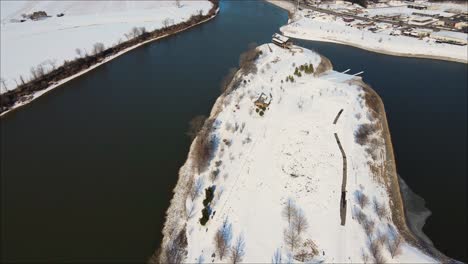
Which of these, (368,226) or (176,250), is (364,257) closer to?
(368,226)

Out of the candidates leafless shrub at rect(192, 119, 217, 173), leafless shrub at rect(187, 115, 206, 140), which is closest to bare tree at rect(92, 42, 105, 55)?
leafless shrub at rect(187, 115, 206, 140)

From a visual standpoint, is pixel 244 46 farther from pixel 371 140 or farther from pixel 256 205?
pixel 256 205

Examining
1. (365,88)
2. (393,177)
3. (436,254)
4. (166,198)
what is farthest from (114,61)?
(436,254)

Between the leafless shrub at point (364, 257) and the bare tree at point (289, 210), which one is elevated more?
the bare tree at point (289, 210)

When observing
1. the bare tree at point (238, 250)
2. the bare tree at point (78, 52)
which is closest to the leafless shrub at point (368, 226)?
the bare tree at point (238, 250)

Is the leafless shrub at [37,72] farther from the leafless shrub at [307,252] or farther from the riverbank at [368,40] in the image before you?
the riverbank at [368,40]
